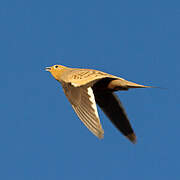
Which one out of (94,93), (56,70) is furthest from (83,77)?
(56,70)

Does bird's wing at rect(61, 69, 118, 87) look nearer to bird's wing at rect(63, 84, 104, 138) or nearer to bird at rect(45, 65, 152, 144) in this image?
bird at rect(45, 65, 152, 144)

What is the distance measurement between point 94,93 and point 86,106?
207 cm

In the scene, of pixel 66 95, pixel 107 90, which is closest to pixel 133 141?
pixel 107 90

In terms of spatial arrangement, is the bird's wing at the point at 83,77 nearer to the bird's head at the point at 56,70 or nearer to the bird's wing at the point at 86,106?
the bird's wing at the point at 86,106

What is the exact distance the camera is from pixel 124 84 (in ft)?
48.7

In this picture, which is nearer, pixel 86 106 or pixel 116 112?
pixel 86 106

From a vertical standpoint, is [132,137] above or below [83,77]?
below

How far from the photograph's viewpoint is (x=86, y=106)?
45.3 ft

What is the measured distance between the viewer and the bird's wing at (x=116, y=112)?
16422 millimetres

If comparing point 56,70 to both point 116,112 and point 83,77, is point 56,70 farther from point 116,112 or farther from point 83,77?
point 116,112

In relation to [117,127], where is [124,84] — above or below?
above

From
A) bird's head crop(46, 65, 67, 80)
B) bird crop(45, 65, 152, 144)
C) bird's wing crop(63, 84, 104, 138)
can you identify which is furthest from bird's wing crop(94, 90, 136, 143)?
bird's wing crop(63, 84, 104, 138)

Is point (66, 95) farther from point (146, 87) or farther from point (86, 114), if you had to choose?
point (146, 87)

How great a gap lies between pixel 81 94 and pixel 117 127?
2.90m
